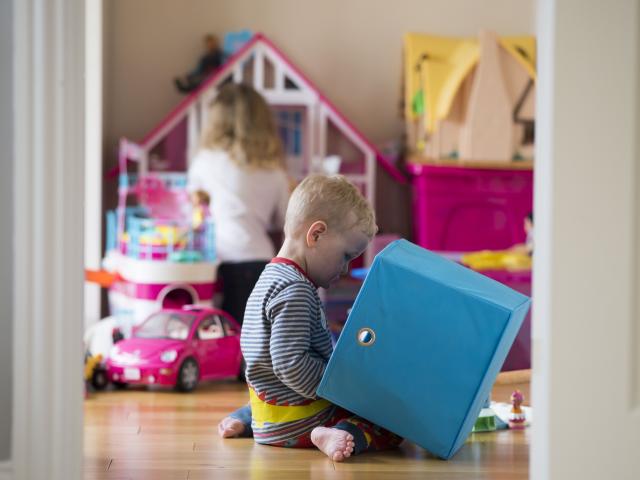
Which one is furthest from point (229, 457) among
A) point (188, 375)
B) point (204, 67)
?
point (204, 67)

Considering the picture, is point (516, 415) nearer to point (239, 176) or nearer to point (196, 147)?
point (239, 176)

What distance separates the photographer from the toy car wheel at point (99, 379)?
8.11ft

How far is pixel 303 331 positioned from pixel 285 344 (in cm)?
4

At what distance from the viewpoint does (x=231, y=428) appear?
185 cm

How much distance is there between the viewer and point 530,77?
318 centimetres

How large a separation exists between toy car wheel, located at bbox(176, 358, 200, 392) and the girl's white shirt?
59 cm

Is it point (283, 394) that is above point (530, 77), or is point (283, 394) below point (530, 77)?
below
